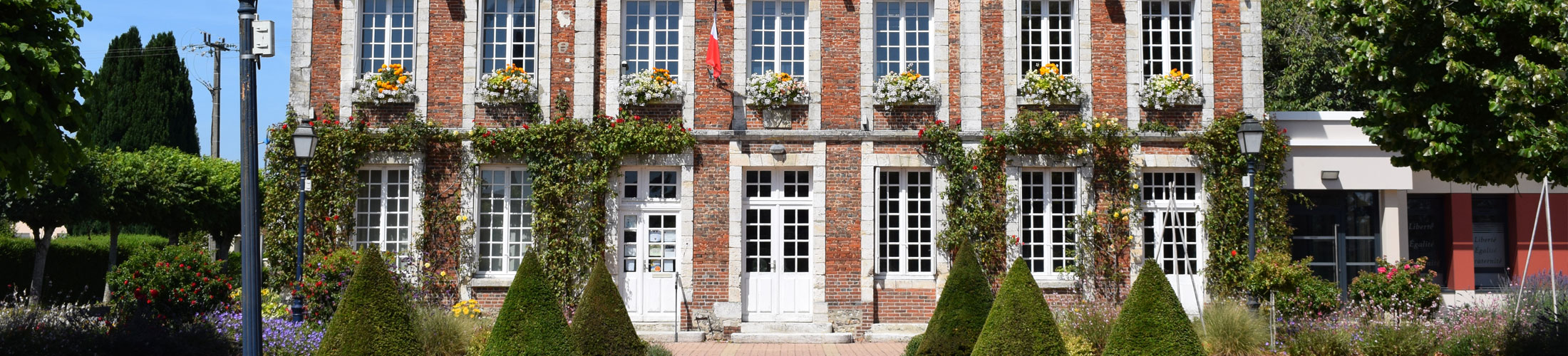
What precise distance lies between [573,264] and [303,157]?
3.09 metres

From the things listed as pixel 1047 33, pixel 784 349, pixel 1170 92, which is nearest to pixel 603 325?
pixel 784 349

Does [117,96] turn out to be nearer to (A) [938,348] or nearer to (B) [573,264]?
(B) [573,264]

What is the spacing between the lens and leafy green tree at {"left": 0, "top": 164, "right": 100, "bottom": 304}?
1744cm

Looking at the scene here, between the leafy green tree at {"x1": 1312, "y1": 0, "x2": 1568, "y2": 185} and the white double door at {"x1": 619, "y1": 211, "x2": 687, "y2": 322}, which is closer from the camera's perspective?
the leafy green tree at {"x1": 1312, "y1": 0, "x2": 1568, "y2": 185}

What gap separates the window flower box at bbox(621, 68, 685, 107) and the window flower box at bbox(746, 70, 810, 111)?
825 millimetres

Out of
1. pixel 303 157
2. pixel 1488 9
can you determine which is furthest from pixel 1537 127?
pixel 303 157

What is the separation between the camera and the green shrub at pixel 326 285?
12.0 meters

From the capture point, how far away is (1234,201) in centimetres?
1265

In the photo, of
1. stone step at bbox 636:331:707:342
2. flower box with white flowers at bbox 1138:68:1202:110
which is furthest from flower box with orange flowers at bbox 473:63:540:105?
flower box with white flowers at bbox 1138:68:1202:110

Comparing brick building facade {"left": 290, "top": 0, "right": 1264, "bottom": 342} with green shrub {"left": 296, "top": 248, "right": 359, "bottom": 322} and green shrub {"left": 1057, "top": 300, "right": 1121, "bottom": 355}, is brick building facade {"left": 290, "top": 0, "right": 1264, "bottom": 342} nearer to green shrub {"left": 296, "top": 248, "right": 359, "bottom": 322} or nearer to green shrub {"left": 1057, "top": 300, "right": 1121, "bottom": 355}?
green shrub {"left": 296, "top": 248, "right": 359, "bottom": 322}

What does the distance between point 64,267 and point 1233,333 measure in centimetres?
2025

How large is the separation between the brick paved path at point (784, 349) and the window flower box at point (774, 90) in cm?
275

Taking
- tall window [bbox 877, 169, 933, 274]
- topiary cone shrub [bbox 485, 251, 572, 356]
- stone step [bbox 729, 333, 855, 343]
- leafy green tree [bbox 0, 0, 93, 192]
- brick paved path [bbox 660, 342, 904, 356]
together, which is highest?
leafy green tree [bbox 0, 0, 93, 192]

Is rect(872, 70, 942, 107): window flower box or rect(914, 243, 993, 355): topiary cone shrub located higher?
rect(872, 70, 942, 107): window flower box
